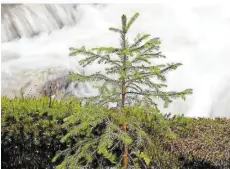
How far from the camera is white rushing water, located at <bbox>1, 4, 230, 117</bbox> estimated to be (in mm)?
6422

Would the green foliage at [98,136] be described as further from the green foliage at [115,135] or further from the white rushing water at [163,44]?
the white rushing water at [163,44]

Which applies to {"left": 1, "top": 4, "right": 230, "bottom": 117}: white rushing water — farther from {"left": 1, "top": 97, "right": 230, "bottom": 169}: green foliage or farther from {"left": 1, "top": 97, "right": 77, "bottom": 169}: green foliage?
{"left": 1, "top": 97, "right": 77, "bottom": 169}: green foliage

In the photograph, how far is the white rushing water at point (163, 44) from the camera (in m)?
6.42

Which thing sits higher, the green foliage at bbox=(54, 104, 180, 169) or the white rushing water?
the white rushing water

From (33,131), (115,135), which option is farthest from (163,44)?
(115,135)

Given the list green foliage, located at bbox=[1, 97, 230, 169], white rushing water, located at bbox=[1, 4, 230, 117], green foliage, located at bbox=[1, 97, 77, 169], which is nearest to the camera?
green foliage, located at bbox=[1, 97, 230, 169]

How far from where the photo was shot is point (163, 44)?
653 cm

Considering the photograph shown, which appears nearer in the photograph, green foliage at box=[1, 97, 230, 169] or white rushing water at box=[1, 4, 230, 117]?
green foliage at box=[1, 97, 230, 169]

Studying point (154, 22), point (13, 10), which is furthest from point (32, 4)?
point (154, 22)

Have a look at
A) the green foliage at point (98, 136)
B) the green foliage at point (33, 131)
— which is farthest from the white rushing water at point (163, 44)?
the green foliage at point (33, 131)

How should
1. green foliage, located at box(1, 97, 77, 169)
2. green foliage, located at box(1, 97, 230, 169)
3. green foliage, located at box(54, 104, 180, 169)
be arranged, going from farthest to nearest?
1. green foliage, located at box(1, 97, 77, 169)
2. green foliage, located at box(1, 97, 230, 169)
3. green foliage, located at box(54, 104, 180, 169)

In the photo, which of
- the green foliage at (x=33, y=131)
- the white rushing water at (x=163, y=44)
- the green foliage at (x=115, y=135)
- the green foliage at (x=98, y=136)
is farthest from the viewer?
the white rushing water at (x=163, y=44)

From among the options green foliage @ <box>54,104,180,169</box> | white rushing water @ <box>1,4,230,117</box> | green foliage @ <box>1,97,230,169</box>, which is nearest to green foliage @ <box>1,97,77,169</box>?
green foliage @ <box>1,97,230,169</box>

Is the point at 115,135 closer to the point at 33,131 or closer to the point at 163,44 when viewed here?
the point at 33,131
